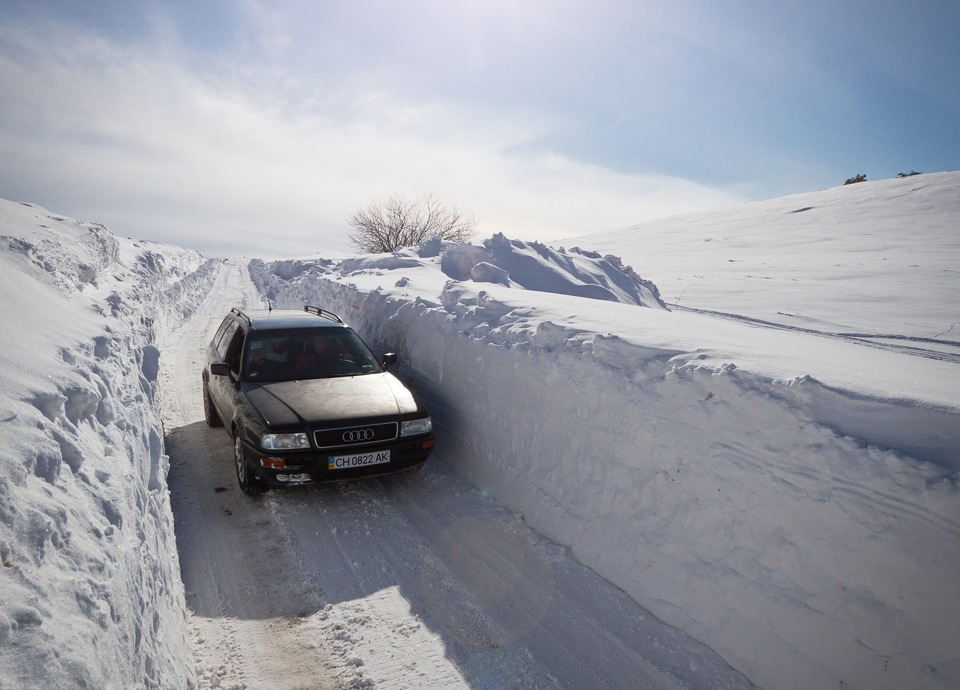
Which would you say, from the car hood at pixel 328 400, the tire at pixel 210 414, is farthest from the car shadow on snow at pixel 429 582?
the tire at pixel 210 414

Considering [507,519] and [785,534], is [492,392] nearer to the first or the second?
[507,519]

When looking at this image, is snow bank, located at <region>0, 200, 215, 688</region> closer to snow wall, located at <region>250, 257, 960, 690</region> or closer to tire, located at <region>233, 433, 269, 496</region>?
tire, located at <region>233, 433, 269, 496</region>

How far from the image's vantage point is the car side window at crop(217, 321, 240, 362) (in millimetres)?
6392

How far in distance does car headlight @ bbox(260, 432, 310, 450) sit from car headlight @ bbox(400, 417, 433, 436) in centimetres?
90

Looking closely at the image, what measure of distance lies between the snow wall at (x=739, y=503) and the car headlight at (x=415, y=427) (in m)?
0.74

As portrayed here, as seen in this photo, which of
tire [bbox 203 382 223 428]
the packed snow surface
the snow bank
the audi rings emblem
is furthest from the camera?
tire [bbox 203 382 223 428]

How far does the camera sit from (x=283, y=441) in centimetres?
458

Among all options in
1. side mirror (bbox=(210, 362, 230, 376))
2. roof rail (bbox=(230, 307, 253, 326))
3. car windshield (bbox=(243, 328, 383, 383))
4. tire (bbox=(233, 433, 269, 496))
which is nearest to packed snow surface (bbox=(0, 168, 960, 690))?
tire (bbox=(233, 433, 269, 496))

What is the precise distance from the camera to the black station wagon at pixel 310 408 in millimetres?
4605

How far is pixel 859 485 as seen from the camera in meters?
2.77

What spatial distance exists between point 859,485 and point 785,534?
0.51m

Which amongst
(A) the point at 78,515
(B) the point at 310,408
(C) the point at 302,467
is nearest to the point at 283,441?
(C) the point at 302,467

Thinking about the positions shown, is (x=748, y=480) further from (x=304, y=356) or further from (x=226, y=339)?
(x=226, y=339)

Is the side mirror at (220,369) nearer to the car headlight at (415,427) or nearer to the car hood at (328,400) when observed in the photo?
the car hood at (328,400)
